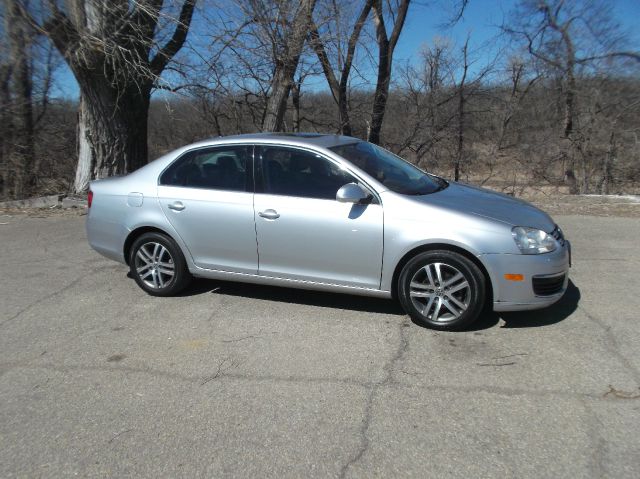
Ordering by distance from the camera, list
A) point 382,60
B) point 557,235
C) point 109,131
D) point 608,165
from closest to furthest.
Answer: point 557,235 < point 109,131 < point 608,165 < point 382,60

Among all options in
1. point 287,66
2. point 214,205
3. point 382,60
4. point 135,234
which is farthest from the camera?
point 382,60

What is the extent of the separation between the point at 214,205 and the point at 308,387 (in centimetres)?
220

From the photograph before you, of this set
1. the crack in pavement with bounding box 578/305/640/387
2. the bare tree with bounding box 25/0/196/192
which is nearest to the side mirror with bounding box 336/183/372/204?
the crack in pavement with bounding box 578/305/640/387

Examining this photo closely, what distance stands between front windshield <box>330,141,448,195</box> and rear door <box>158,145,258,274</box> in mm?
961

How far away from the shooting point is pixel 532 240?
4285 millimetres

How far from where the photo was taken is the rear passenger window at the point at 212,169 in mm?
5145

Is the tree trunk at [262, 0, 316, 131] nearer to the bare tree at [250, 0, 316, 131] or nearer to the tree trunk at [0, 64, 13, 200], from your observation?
the bare tree at [250, 0, 316, 131]

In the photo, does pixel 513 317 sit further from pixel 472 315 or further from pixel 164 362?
pixel 164 362

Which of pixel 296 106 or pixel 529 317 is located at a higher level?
pixel 296 106

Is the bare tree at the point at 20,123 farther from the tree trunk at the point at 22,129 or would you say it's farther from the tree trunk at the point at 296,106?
the tree trunk at the point at 296,106

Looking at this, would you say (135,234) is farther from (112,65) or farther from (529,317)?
(112,65)

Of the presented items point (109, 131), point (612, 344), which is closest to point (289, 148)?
point (612, 344)

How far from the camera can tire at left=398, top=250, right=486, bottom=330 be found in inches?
169

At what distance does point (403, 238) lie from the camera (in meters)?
4.43
